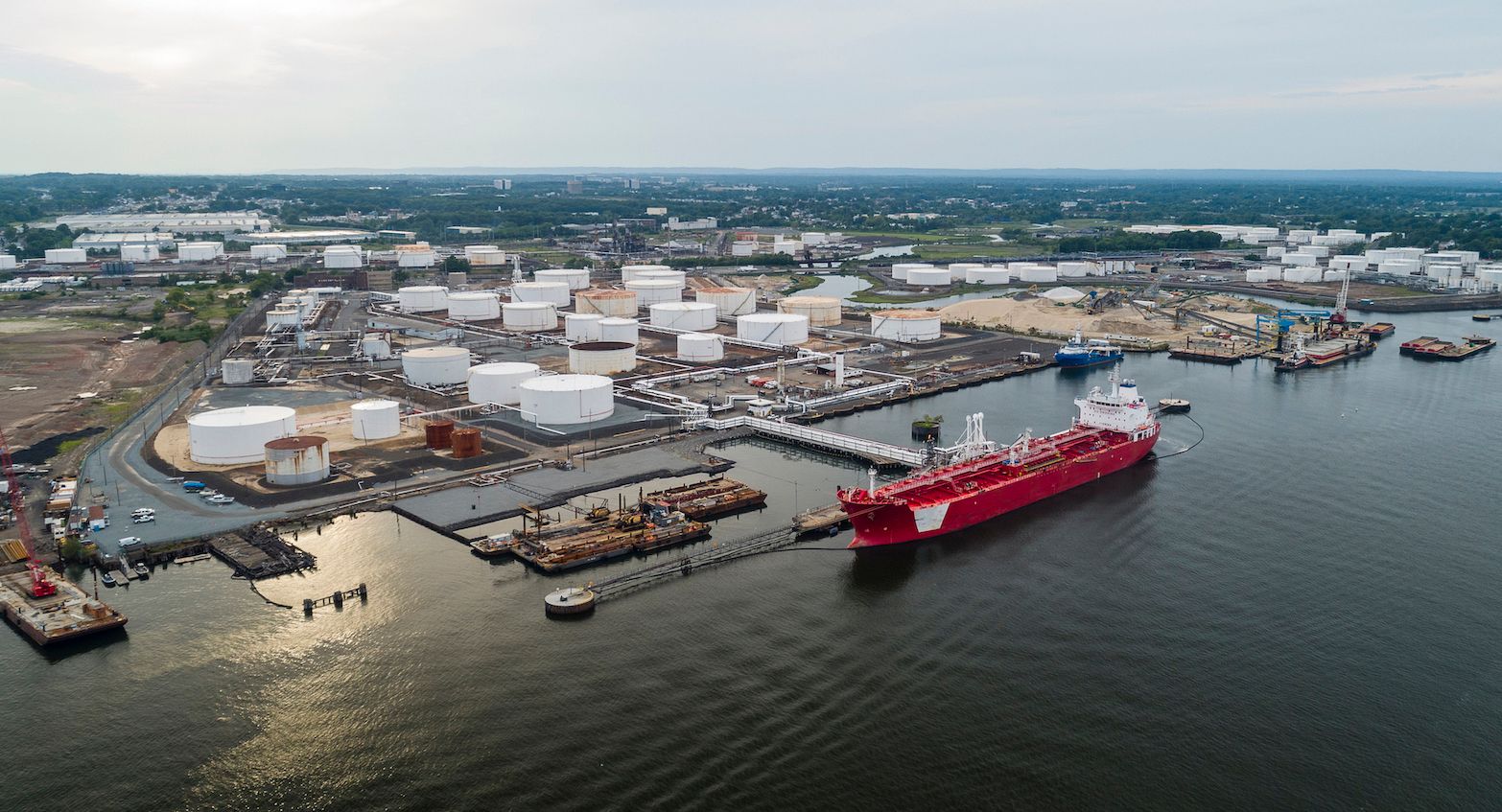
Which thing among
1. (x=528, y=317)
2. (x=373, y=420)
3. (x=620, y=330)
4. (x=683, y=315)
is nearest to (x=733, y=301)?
(x=683, y=315)

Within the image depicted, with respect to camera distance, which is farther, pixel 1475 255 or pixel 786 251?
pixel 786 251

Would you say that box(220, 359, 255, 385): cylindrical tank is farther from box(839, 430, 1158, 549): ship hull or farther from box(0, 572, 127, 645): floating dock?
box(839, 430, 1158, 549): ship hull

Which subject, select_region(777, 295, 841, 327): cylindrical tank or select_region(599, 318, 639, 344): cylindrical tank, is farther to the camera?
select_region(777, 295, 841, 327): cylindrical tank

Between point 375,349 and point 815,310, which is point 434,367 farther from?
point 815,310

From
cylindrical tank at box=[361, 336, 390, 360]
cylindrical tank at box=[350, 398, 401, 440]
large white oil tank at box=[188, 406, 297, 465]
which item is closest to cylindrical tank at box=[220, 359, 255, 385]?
cylindrical tank at box=[361, 336, 390, 360]

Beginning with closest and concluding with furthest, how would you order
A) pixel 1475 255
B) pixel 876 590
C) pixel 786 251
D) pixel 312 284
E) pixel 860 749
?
1. pixel 860 749
2. pixel 876 590
3. pixel 312 284
4. pixel 1475 255
5. pixel 786 251

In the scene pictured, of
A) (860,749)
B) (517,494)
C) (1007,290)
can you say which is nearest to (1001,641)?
(860,749)

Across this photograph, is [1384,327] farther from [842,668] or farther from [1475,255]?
[842,668]
